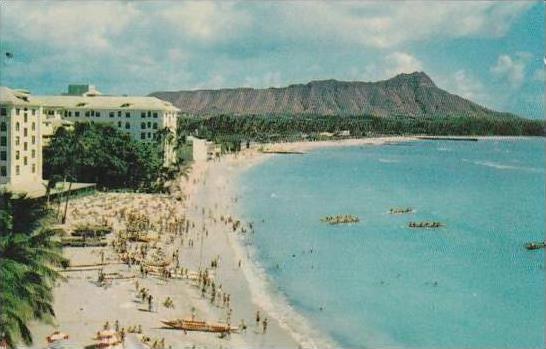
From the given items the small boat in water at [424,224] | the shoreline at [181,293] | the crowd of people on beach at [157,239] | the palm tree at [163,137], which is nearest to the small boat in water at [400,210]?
the small boat in water at [424,224]

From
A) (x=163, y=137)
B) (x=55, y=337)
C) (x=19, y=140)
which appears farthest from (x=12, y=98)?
(x=55, y=337)

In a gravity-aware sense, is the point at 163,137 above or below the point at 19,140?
above

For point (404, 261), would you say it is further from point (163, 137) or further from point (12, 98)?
point (163, 137)

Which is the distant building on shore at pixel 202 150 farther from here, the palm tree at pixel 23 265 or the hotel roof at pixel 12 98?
the palm tree at pixel 23 265

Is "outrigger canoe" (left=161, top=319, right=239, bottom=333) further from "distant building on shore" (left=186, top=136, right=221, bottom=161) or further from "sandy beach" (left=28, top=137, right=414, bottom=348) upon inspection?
"distant building on shore" (left=186, top=136, right=221, bottom=161)

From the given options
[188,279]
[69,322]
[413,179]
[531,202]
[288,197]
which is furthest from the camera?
[413,179]

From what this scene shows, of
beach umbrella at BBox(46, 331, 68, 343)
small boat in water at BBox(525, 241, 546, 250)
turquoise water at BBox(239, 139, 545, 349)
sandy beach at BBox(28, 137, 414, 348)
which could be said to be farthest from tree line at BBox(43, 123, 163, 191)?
beach umbrella at BBox(46, 331, 68, 343)

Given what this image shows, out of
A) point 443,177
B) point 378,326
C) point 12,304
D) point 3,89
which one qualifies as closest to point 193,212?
point 3,89

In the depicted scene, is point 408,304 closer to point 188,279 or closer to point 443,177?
point 188,279
